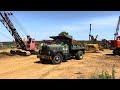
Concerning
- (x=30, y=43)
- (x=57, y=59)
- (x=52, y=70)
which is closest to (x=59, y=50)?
(x=57, y=59)

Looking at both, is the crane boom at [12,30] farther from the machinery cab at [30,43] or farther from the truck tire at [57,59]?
the truck tire at [57,59]

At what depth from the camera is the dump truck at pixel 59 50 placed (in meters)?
20.1

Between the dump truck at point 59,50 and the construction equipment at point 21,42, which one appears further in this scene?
the construction equipment at point 21,42

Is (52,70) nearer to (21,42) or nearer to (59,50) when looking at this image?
(59,50)

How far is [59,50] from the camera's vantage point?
20.6 metres

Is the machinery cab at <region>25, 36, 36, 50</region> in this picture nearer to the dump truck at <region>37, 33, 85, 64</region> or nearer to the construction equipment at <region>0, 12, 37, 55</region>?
the construction equipment at <region>0, 12, 37, 55</region>

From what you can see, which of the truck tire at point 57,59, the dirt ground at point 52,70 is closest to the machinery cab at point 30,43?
the dirt ground at point 52,70

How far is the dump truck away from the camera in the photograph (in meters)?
20.1

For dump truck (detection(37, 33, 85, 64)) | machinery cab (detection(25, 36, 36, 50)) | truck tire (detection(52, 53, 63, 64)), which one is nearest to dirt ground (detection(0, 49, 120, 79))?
truck tire (detection(52, 53, 63, 64))

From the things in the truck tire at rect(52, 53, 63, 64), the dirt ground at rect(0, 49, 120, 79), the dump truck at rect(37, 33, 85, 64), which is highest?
the dump truck at rect(37, 33, 85, 64)

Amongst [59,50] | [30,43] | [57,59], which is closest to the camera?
[57,59]
